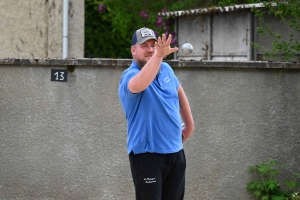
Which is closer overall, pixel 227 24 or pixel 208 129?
pixel 208 129

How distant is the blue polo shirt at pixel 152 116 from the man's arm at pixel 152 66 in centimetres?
17

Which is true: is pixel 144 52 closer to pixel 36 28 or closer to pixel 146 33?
pixel 146 33

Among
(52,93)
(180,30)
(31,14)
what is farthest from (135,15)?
(52,93)

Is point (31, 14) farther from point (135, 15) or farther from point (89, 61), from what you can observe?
point (135, 15)

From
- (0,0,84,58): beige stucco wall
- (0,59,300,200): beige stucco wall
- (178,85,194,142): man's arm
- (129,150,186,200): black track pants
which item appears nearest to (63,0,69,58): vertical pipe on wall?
(0,0,84,58): beige stucco wall

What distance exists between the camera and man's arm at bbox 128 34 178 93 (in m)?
3.69

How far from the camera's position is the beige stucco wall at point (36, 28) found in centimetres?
903

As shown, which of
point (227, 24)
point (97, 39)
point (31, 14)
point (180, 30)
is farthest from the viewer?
point (97, 39)

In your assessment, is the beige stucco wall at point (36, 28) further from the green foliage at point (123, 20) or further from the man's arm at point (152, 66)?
the man's arm at point (152, 66)

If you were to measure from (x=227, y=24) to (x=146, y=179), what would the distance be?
862cm

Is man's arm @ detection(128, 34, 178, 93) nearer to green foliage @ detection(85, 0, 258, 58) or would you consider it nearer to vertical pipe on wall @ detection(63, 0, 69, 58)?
vertical pipe on wall @ detection(63, 0, 69, 58)

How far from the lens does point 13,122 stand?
21.1ft

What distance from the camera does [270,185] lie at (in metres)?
5.92

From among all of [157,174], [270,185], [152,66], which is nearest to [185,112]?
[157,174]
